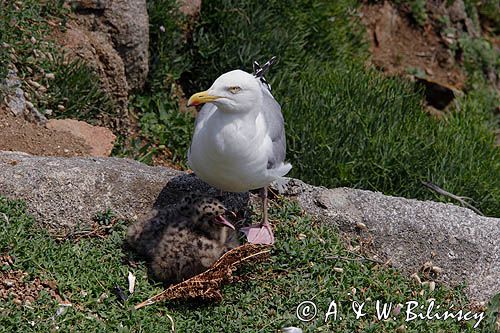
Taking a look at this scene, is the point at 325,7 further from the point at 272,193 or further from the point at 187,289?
the point at 187,289

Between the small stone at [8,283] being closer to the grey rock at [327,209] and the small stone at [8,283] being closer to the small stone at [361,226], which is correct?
the grey rock at [327,209]

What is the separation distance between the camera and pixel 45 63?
6742mm

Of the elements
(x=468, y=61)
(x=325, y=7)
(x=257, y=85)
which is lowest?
(x=468, y=61)

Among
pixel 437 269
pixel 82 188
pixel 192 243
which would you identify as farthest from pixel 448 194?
pixel 82 188

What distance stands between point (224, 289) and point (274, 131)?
1.02m

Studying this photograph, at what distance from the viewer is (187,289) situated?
4.75 m

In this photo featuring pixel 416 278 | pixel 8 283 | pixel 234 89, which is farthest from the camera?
pixel 416 278

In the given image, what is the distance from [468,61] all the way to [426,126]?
103 inches

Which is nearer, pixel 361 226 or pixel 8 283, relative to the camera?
pixel 8 283

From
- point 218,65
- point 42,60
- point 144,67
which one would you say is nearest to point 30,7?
point 42,60

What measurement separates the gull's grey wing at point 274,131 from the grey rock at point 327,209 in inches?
15.5

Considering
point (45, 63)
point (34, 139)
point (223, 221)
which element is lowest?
point (34, 139)

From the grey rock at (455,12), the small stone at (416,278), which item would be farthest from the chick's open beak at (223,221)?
the grey rock at (455,12)

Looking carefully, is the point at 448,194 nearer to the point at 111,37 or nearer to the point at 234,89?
the point at 234,89
